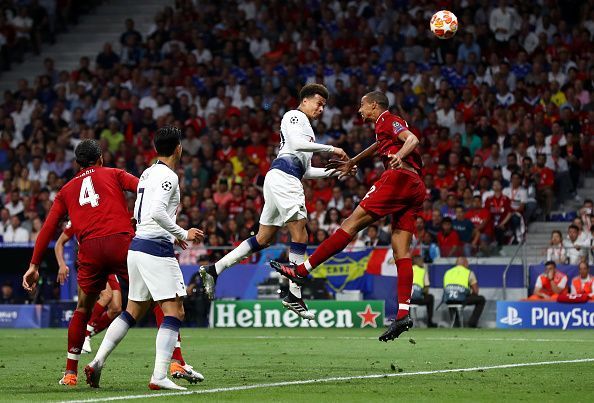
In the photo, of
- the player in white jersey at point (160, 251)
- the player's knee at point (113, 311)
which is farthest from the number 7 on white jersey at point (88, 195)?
the player's knee at point (113, 311)

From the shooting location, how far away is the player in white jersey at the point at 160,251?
34.0ft

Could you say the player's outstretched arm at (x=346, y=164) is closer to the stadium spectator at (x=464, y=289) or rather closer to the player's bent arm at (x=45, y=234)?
the player's bent arm at (x=45, y=234)

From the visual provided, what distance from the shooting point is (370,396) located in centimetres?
988

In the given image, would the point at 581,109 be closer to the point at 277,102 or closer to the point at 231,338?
the point at 277,102

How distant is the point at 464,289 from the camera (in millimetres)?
23828

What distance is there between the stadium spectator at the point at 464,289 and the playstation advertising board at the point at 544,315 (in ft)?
2.11

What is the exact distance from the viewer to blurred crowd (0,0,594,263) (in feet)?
83.3

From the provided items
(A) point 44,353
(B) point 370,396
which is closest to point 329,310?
(A) point 44,353

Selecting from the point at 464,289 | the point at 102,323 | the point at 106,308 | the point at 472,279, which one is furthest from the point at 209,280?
the point at 472,279

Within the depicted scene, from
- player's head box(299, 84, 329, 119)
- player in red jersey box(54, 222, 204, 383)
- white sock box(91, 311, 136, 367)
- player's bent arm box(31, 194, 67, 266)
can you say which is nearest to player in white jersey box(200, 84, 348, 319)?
player's head box(299, 84, 329, 119)

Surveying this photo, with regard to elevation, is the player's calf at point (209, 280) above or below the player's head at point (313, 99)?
below

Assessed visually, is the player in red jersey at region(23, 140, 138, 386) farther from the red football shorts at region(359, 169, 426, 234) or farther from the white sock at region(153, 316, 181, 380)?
the red football shorts at region(359, 169, 426, 234)

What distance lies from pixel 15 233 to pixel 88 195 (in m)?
16.7

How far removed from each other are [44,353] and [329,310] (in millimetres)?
8959
